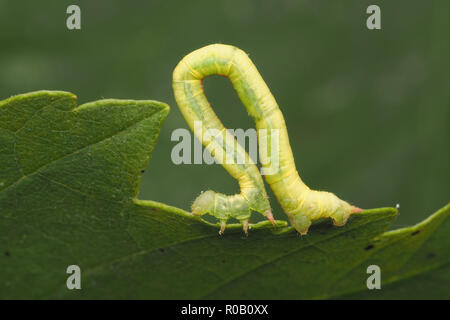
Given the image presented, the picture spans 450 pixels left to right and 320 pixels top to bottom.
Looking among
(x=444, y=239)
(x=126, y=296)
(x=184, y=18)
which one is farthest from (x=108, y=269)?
(x=184, y=18)

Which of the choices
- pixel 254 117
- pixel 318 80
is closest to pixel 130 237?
pixel 254 117

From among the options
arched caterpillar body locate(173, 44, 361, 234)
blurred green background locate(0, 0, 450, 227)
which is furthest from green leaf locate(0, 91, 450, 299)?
blurred green background locate(0, 0, 450, 227)

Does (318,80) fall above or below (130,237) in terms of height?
above

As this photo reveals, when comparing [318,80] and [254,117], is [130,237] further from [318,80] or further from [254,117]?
[318,80]

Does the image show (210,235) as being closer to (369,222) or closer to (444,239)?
(369,222)

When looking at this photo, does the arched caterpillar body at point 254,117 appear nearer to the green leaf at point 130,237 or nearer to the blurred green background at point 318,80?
the green leaf at point 130,237

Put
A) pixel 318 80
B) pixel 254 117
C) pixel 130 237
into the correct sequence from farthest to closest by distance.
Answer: pixel 318 80
pixel 254 117
pixel 130 237
